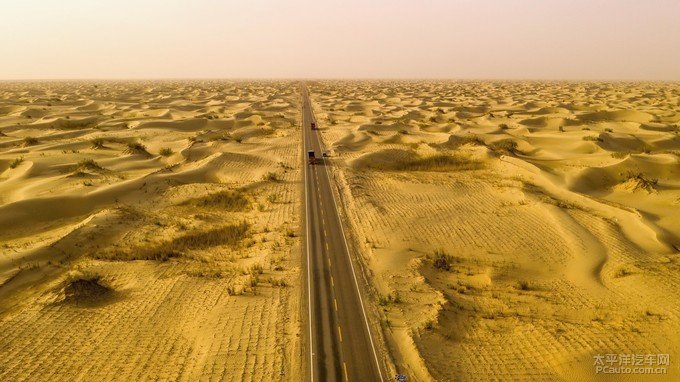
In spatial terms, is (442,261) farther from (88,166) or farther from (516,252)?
(88,166)

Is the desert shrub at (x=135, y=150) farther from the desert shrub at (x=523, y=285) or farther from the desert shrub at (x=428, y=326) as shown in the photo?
the desert shrub at (x=523, y=285)

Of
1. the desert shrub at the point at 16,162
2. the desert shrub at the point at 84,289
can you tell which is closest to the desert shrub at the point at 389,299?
the desert shrub at the point at 84,289

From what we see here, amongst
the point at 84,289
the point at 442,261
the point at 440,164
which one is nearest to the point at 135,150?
the point at 84,289

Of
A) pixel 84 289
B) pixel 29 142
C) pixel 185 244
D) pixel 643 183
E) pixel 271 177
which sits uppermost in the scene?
pixel 29 142

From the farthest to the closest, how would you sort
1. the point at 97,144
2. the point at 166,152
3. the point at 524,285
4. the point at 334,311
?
the point at 97,144, the point at 166,152, the point at 524,285, the point at 334,311

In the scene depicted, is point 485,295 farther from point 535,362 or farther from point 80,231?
point 80,231

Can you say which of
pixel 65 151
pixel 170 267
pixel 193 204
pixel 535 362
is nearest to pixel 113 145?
pixel 65 151
